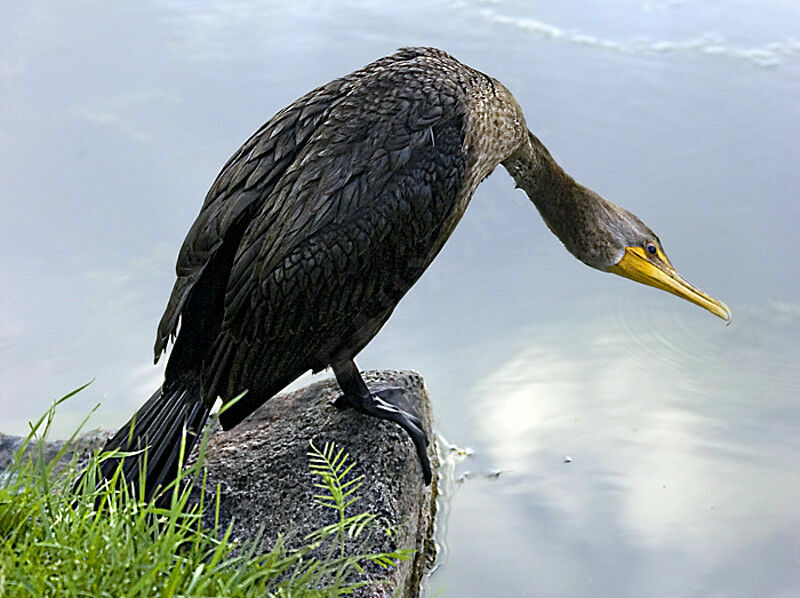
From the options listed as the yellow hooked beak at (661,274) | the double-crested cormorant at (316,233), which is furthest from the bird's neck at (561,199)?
the double-crested cormorant at (316,233)

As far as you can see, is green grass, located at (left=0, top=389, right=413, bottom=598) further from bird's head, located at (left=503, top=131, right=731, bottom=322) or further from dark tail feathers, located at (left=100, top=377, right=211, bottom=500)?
bird's head, located at (left=503, top=131, right=731, bottom=322)

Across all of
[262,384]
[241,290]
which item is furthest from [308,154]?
[262,384]

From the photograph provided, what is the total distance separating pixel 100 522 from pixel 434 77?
131cm

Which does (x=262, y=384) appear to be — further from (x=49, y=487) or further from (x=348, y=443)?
(x=49, y=487)

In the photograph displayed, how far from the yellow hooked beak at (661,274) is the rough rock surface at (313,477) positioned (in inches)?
29.7

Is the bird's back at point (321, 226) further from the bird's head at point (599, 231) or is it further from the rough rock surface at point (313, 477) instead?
the bird's head at point (599, 231)

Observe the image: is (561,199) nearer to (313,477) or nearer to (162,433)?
(313,477)

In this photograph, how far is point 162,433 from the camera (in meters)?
2.51

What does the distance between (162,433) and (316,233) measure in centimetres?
64

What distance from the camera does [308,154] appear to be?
2445mm

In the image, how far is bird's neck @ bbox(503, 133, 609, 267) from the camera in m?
2.96

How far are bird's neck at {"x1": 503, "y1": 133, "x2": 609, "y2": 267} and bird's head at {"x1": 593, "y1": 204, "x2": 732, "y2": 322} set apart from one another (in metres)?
0.06

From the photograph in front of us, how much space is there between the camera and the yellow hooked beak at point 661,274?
10.2 ft

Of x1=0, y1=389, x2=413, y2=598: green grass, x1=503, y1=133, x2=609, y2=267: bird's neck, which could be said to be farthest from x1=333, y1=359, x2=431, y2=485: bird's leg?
x1=503, y1=133, x2=609, y2=267: bird's neck
